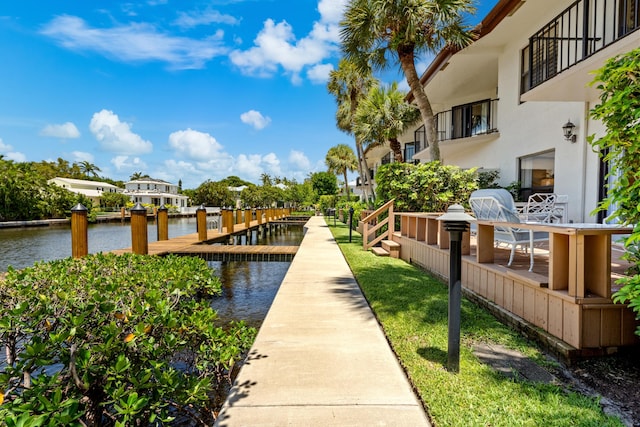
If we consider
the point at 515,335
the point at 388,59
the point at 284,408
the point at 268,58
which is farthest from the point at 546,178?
the point at 268,58

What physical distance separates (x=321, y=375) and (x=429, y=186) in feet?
24.6

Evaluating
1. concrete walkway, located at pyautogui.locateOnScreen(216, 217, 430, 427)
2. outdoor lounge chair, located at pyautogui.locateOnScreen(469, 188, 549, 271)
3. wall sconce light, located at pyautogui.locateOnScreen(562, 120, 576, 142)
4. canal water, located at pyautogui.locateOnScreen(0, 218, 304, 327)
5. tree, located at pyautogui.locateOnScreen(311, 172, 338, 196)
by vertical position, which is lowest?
canal water, located at pyautogui.locateOnScreen(0, 218, 304, 327)

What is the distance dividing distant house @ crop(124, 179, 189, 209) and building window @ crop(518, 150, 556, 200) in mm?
62289

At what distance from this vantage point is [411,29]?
908cm

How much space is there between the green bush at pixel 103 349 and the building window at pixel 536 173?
973 cm

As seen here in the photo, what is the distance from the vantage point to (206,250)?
10.7m

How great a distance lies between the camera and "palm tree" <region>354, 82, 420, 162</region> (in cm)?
1616

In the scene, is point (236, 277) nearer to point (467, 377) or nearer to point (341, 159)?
point (467, 377)

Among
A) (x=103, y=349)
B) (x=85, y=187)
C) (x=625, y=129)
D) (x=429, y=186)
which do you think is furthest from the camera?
(x=85, y=187)

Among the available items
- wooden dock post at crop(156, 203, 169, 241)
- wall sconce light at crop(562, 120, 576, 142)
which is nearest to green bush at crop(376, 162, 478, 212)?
wall sconce light at crop(562, 120, 576, 142)

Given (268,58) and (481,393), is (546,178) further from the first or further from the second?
(268,58)

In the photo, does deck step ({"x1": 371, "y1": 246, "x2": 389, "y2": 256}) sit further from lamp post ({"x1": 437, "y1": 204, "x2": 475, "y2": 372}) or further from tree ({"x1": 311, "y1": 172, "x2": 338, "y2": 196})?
tree ({"x1": 311, "y1": 172, "x2": 338, "y2": 196})

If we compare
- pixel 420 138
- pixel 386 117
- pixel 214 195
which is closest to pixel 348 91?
pixel 420 138

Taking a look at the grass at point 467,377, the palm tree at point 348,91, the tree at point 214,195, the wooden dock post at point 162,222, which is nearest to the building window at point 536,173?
the grass at point 467,377
